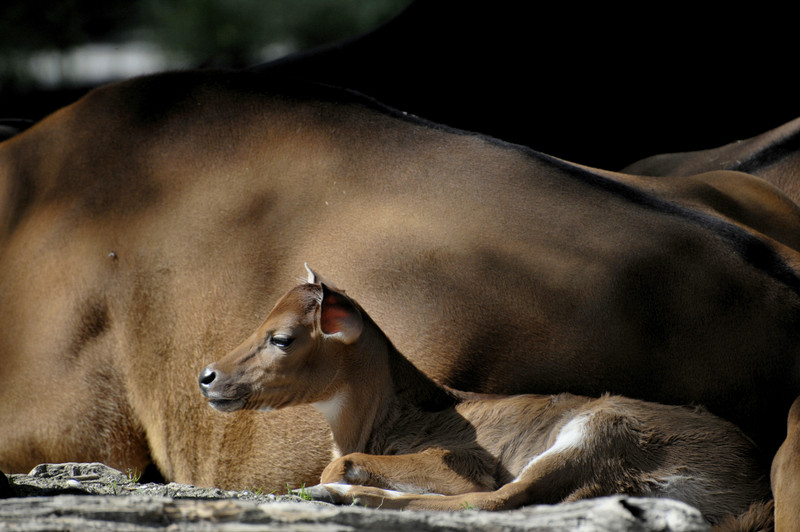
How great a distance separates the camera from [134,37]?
26.0 feet

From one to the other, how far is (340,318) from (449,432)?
0.49 meters

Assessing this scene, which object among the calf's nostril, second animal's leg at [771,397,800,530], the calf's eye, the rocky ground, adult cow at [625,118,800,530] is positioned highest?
adult cow at [625,118,800,530]

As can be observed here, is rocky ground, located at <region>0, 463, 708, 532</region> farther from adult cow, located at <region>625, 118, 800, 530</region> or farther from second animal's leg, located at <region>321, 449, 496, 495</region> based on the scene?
adult cow, located at <region>625, 118, 800, 530</region>

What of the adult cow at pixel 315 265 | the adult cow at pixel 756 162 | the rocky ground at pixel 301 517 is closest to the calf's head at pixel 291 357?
the adult cow at pixel 315 265

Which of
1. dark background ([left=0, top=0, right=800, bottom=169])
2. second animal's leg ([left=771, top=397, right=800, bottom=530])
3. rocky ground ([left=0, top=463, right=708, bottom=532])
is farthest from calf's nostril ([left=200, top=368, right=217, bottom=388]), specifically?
dark background ([left=0, top=0, right=800, bottom=169])

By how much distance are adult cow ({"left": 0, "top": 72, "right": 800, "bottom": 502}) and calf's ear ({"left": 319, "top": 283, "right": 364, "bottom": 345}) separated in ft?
0.98

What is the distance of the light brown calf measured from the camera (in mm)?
2855

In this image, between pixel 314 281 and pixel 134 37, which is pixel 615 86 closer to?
pixel 134 37

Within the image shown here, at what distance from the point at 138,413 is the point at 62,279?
2.04 ft

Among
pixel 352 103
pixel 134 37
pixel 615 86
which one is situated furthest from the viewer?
pixel 134 37

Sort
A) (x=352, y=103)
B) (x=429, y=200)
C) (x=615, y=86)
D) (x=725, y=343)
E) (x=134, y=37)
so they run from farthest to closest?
(x=134, y=37) → (x=615, y=86) → (x=352, y=103) → (x=429, y=200) → (x=725, y=343)

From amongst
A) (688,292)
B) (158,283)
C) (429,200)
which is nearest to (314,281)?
(429,200)

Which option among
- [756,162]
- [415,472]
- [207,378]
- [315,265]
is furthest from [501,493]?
[756,162]

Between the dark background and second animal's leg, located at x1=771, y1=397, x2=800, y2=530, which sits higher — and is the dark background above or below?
above
